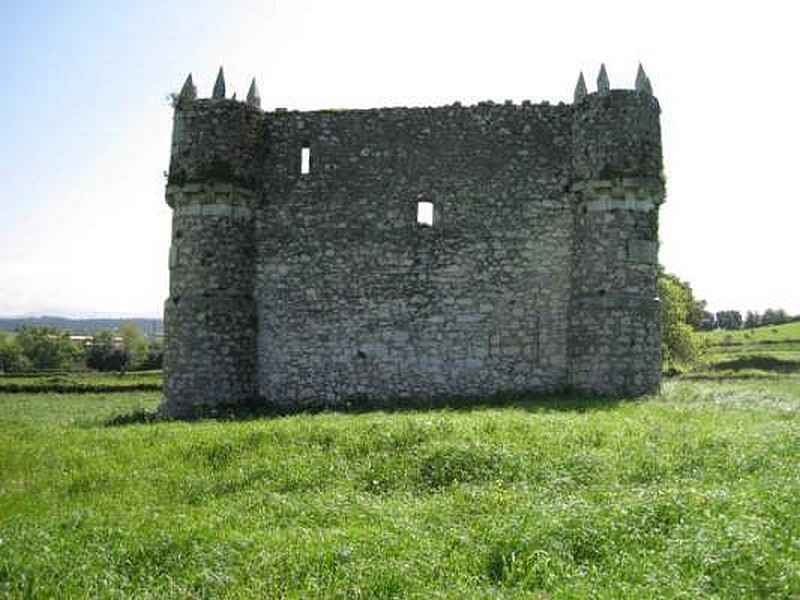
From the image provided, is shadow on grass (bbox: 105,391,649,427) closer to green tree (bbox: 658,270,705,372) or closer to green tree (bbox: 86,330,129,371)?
green tree (bbox: 658,270,705,372)

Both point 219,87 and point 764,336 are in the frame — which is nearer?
point 219,87

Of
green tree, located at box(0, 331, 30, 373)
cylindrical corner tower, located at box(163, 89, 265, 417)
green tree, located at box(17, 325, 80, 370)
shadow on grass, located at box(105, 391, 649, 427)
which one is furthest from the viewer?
green tree, located at box(17, 325, 80, 370)

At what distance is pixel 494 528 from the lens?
7648 mm

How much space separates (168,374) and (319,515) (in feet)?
36.8

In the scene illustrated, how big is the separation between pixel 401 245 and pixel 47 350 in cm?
6543

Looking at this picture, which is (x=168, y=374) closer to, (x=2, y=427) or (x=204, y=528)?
(x=2, y=427)

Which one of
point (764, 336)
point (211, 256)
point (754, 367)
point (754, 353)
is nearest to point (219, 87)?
point (211, 256)

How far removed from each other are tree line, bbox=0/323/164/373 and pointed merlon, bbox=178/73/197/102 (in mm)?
47146

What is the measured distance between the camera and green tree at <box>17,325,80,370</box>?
237 feet

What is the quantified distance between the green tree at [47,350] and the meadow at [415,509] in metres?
64.9

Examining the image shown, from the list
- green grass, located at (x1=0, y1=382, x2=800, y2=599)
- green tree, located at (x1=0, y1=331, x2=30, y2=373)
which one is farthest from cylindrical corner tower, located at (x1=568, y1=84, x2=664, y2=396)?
green tree, located at (x1=0, y1=331, x2=30, y2=373)

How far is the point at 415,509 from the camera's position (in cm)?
856

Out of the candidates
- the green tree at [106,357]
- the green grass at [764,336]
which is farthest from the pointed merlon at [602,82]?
the green tree at [106,357]

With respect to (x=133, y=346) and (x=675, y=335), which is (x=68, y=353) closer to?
(x=133, y=346)
